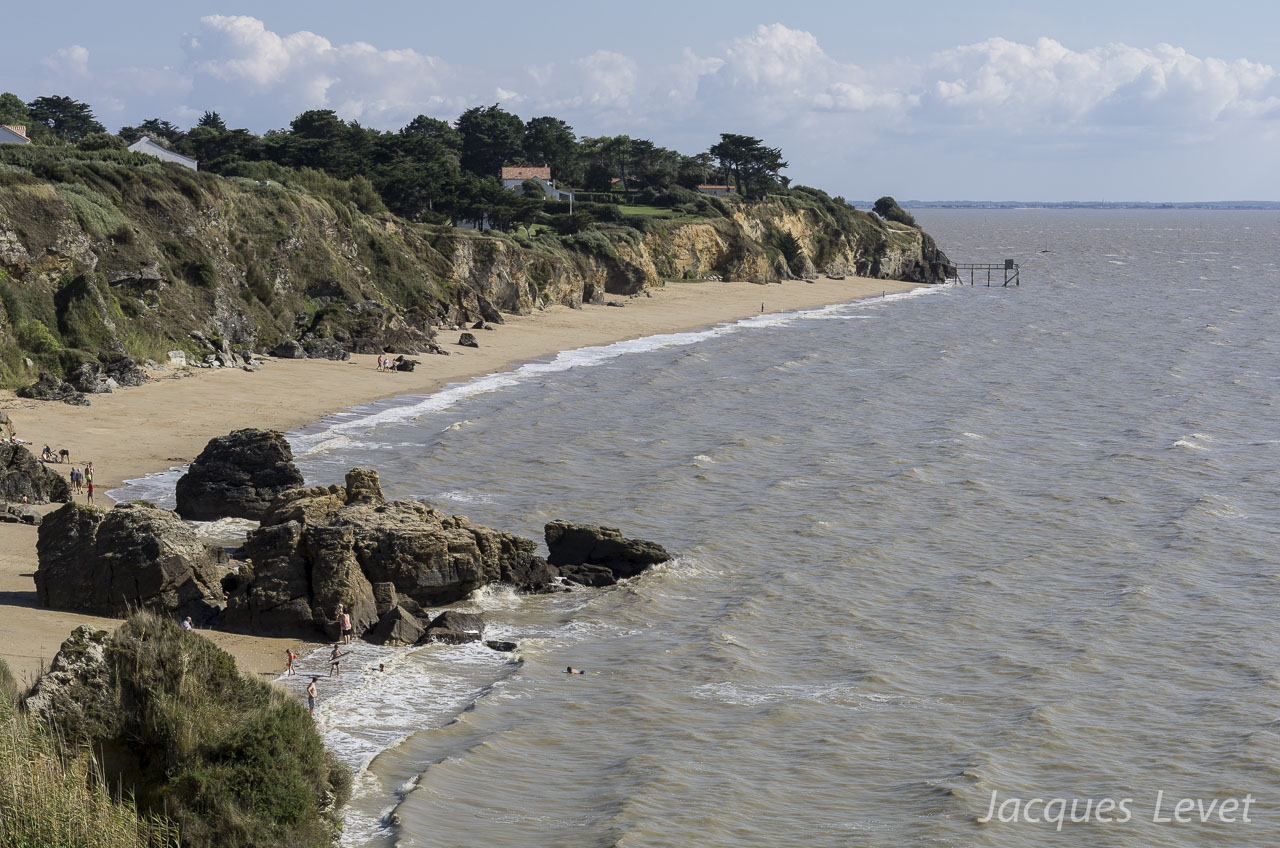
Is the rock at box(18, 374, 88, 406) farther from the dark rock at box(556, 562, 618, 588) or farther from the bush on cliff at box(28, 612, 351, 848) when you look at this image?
the bush on cliff at box(28, 612, 351, 848)

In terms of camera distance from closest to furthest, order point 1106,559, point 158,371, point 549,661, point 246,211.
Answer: point 549,661 → point 1106,559 → point 158,371 → point 246,211

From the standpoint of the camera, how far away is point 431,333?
6781 centimetres

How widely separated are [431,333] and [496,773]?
5011 cm

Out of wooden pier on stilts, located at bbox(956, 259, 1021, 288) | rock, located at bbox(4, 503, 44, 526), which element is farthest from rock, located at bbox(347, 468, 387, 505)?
wooden pier on stilts, located at bbox(956, 259, 1021, 288)

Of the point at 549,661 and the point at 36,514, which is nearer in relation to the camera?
the point at 549,661

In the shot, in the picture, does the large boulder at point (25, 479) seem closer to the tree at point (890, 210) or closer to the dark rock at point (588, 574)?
the dark rock at point (588, 574)

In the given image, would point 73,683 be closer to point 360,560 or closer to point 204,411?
point 360,560

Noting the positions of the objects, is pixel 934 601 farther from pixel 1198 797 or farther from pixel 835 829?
pixel 835 829

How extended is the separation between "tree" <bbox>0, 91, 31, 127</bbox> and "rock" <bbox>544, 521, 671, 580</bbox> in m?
99.6

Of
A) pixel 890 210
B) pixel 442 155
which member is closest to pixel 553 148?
pixel 442 155

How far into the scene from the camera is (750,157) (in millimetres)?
136125

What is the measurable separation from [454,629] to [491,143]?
4275 inches

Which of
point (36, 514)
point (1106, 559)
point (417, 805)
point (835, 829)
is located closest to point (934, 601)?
point (1106, 559)

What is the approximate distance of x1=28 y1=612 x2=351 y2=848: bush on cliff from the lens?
15.2 meters
